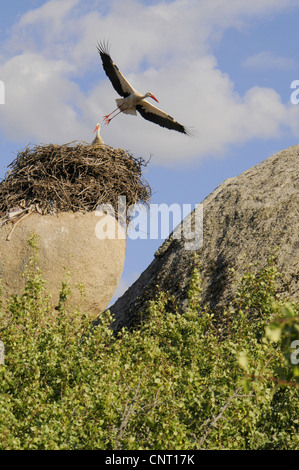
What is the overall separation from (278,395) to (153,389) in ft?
6.86

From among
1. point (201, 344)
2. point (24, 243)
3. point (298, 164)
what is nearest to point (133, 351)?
point (201, 344)

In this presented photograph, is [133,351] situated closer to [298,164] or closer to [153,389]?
[153,389]

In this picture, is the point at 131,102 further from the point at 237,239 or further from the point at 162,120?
the point at 237,239

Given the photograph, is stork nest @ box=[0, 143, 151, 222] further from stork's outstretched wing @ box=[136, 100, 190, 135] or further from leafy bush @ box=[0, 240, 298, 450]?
leafy bush @ box=[0, 240, 298, 450]

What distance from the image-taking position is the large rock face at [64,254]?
42.3ft

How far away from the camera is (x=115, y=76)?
16.1 m

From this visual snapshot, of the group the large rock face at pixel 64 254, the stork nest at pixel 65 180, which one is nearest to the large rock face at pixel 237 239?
the large rock face at pixel 64 254

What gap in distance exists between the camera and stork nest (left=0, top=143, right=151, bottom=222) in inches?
527

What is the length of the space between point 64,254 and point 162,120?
5.38m

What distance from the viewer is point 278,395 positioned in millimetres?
8219

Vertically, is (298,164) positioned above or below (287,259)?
above

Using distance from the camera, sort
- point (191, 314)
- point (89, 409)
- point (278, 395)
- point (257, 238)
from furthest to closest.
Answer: point (257, 238) → point (191, 314) → point (278, 395) → point (89, 409)

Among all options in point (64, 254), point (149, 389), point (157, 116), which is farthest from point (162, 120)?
point (149, 389)
